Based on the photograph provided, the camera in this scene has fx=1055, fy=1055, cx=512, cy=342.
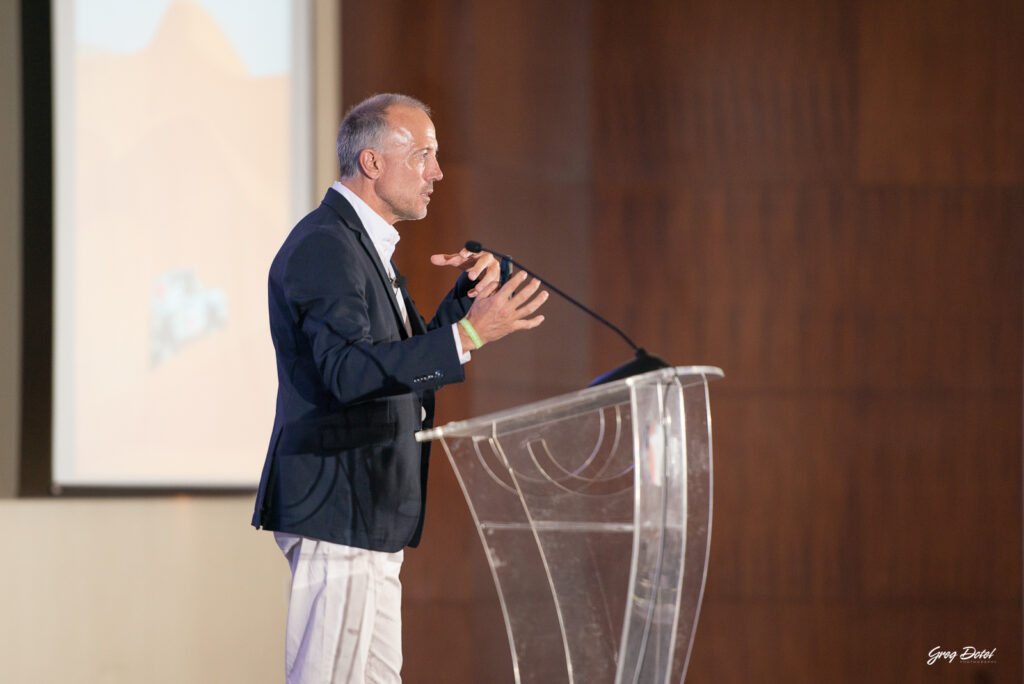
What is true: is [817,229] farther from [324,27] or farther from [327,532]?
[327,532]

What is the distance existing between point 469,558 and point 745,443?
1030mm

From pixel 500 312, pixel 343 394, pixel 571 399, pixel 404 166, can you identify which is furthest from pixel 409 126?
pixel 571 399

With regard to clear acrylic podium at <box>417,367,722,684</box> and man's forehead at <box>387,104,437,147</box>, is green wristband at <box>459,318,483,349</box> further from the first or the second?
man's forehead at <box>387,104,437,147</box>

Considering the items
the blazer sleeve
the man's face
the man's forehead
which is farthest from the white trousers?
the man's forehead

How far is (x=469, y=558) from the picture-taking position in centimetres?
352

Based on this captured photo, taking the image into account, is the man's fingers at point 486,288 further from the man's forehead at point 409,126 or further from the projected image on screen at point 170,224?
the projected image on screen at point 170,224

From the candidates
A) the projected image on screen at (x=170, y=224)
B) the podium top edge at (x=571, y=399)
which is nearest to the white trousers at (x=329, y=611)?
the podium top edge at (x=571, y=399)

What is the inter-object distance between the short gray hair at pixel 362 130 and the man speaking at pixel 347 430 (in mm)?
128

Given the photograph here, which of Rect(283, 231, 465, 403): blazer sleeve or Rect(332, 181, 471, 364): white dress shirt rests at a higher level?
Rect(332, 181, 471, 364): white dress shirt

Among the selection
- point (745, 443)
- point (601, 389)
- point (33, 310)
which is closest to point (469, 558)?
point (745, 443)

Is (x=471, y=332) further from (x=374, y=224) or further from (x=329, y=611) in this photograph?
(x=329, y=611)

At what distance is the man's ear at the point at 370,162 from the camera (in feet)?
7.18

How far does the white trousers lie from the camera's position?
6.39ft

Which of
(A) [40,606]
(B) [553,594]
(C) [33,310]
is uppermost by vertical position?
(C) [33,310]
